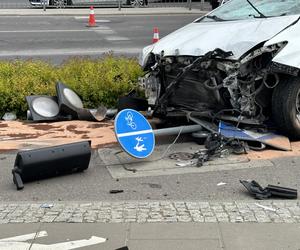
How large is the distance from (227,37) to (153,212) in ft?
8.85

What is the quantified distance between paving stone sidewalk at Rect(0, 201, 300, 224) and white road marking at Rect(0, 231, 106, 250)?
30cm

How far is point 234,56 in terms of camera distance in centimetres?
625

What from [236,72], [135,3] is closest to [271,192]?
[236,72]

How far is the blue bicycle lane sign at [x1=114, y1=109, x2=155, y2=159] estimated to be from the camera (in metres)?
5.89

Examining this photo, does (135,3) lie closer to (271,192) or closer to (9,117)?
(9,117)

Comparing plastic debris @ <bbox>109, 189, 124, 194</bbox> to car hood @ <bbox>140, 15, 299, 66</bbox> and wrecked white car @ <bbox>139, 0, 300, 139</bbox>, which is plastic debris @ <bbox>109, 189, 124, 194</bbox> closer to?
wrecked white car @ <bbox>139, 0, 300, 139</bbox>

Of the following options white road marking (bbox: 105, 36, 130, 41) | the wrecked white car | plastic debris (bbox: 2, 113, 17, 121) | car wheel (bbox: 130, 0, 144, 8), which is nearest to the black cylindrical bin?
the wrecked white car

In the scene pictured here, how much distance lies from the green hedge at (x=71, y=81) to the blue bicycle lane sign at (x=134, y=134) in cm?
237

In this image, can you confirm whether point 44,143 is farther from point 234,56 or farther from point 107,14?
point 107,14

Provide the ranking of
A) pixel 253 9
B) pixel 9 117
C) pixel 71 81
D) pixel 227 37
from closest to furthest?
pixel 227 37
pixel 253 9
pixel 9 117
pixel 71 81

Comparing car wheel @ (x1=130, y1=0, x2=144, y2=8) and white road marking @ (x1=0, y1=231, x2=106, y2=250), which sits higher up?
car wheel @ (x1=130, y1=0, x2=144, y2=8)

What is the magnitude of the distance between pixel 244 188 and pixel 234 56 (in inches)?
64.0

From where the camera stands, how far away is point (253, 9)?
7457 millimetres

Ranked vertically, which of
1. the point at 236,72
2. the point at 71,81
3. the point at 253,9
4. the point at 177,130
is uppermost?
the point at 253,9
